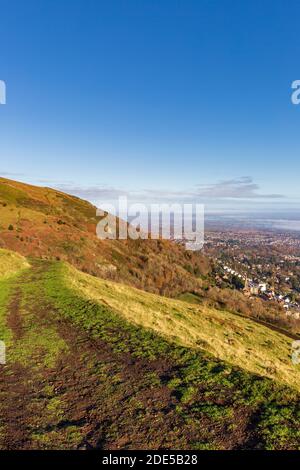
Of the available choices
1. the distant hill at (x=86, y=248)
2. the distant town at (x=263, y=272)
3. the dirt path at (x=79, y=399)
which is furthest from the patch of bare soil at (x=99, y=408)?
the distant town at (x=263, y=272)

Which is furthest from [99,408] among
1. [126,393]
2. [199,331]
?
[199,331]

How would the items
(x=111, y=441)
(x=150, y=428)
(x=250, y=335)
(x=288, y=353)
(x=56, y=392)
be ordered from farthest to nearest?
(x=250, y=335)
(x=288, y=353)
(x=56, y=392)
(x=150, y=428)
(x=111, y=441)

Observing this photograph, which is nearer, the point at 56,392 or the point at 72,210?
the point at 56,392

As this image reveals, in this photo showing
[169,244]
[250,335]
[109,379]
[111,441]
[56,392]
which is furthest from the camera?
[169,244]

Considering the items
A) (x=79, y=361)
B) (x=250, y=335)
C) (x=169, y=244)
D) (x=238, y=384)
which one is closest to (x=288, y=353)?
(x=250, y=335)

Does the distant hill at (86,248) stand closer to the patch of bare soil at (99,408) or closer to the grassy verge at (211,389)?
the grassy verge at (211,389)

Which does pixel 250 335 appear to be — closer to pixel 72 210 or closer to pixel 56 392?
pixel 56 392
